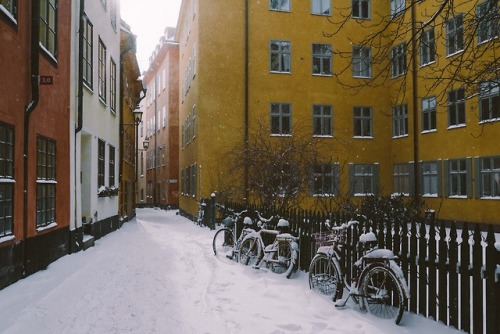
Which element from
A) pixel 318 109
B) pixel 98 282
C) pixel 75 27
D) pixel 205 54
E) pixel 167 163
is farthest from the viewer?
pixel 167 163

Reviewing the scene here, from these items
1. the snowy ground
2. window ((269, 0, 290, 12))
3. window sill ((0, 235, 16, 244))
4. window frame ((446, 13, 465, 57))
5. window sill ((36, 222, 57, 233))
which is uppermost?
window ((269, 0, 290, 12))

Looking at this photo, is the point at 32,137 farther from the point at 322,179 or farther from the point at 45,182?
the point at 322,179

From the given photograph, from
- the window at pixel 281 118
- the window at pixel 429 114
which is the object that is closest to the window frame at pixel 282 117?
the window at pixel 281 118

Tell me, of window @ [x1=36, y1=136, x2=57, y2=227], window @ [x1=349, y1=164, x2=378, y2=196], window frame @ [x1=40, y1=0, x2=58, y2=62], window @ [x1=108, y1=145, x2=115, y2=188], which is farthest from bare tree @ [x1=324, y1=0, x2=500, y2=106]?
window @ [x1=349, y1=164, x2=378, y2=196]

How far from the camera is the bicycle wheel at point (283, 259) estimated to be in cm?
827

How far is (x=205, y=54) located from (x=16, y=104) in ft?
56.5

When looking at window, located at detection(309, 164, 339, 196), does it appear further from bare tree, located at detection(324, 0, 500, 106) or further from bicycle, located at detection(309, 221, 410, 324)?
bicycle, located at detection(309, 221, 410, 324)

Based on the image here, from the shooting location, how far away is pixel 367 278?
232 inches

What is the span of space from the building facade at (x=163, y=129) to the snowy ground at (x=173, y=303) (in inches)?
1215

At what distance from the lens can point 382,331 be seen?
5238mm

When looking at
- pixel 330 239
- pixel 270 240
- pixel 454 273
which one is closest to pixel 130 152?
pixel 270 240

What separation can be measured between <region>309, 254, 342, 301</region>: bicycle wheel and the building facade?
32877 millimetres

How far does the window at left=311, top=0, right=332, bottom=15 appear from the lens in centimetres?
2611

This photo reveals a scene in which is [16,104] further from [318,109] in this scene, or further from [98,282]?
[318,109]
